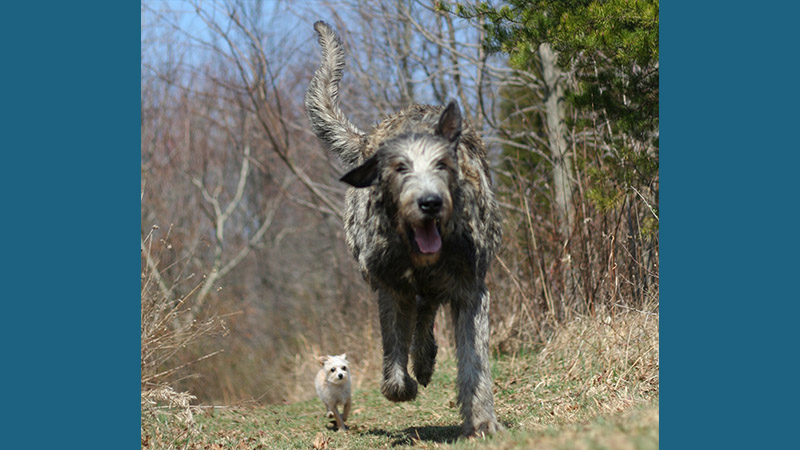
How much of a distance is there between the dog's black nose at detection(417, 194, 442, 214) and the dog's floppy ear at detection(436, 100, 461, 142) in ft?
2.09

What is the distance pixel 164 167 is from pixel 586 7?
1539 cm

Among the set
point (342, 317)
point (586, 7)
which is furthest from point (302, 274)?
point (586, 7)

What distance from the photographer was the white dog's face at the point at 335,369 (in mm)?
7398

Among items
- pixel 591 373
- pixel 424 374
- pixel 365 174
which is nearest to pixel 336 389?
pixel 424 374

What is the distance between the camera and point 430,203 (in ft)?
14.6

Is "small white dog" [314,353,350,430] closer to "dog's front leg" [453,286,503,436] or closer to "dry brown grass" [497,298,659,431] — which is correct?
"dry brown grass" [497,298,659,431]

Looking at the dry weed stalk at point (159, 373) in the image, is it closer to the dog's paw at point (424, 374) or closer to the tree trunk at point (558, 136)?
the dog's paw at point (424, 374)

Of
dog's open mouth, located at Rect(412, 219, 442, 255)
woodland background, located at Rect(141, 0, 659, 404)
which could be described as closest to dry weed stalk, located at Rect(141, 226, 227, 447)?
woodland background, located at Rect(141, 0, 659, 404)

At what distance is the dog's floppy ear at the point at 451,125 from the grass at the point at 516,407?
1.75 metres

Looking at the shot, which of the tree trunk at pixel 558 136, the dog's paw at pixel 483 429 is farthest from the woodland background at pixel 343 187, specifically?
the dog's paw at pixel 483 429

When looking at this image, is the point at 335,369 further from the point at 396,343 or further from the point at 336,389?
the point at 396,343

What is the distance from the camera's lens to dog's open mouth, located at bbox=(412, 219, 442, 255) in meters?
4.73

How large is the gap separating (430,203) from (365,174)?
2.11ft

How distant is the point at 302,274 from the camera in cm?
1919
